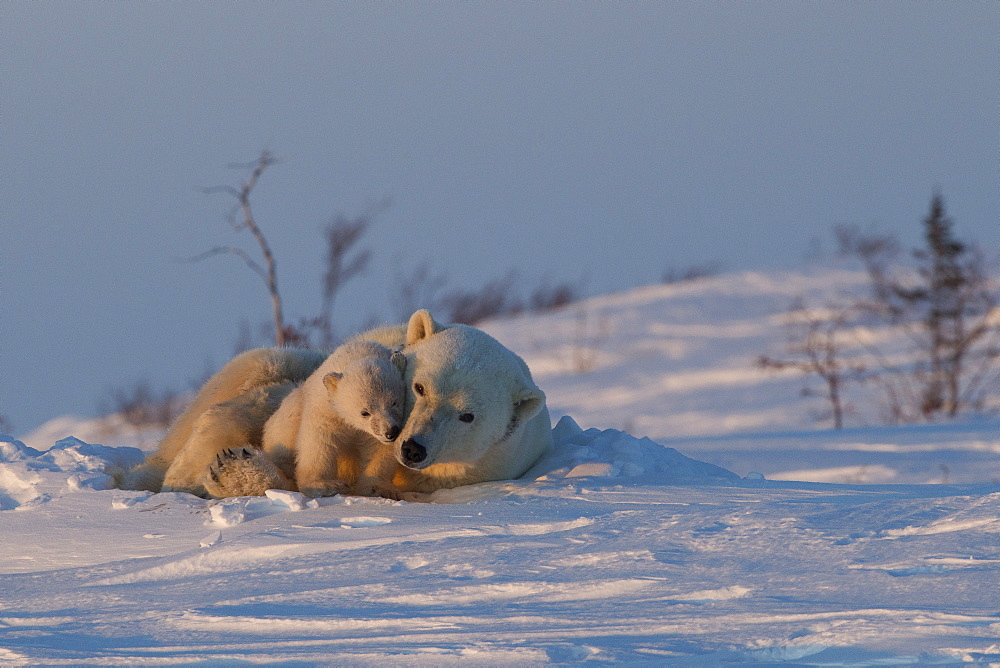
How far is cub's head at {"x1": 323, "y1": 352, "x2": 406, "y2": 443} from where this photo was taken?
3465mm

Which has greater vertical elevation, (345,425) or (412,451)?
(345,425)

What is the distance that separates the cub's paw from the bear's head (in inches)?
23.1

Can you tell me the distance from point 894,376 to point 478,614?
14.8m

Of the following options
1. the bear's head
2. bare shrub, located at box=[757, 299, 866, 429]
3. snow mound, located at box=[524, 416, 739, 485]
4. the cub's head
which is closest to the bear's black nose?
the bear's head

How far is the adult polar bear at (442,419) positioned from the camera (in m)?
3.47

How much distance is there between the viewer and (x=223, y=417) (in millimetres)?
4082

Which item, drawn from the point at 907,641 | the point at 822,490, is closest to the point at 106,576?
the point at 907,641

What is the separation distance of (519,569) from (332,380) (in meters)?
1.12

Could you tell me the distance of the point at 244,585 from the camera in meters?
2.79

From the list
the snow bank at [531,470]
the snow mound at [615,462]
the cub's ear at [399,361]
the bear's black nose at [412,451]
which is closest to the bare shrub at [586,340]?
the snow mound at [615,462]

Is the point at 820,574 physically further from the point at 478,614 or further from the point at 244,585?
the point at 244,585

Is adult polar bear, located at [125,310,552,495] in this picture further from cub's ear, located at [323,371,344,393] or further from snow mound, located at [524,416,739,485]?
cub's ear, located at [323,371,344,393]

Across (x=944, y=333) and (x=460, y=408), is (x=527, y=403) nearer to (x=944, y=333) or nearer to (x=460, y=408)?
(x=460, y=408)


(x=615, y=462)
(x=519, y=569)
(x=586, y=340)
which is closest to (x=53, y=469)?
(x=615, y=462)
